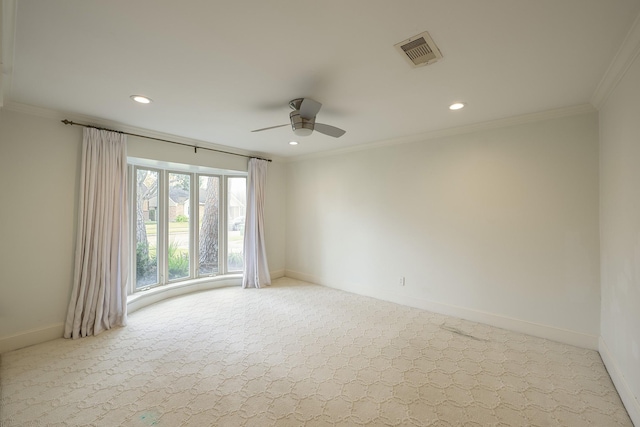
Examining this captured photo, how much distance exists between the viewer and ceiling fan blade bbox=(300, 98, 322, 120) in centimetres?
225

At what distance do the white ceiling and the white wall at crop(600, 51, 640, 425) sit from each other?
32 centimetres

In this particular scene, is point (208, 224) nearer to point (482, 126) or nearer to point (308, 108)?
point (308, 108)

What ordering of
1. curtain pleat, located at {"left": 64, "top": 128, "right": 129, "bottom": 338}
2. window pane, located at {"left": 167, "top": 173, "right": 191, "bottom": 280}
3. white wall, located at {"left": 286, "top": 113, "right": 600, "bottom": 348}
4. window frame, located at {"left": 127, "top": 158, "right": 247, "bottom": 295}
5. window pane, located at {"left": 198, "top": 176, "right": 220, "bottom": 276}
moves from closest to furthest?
white wall, located at {"left": 286, "top": 113, "right": 600, "bottom": 348}, curtain pleat, located at {"left": 64, "top": 128, "right": 129, "bottom": 338}, window frame, located at {"left": 127, "top": 158, "right": 247, "bottom": 295}, window pane, located at {"left": 167, "top": 173, "right": 191, "bottom": 280}, window pane, located at {"left": 198, "top": 176, "right": 220, "bottom": 276}

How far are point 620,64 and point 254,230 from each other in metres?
4.55

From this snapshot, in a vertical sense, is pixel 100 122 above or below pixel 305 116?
above

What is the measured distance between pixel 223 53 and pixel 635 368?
3.48m

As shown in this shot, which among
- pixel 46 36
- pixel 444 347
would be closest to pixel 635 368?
pixel 444 347

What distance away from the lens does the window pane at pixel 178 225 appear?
14.3 ft

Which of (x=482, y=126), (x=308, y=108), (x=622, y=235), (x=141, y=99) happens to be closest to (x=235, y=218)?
(x=141, y=99)

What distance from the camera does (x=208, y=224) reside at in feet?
15.6

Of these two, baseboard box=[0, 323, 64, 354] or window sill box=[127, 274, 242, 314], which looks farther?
window sill box=[127, 274, 242, 314]

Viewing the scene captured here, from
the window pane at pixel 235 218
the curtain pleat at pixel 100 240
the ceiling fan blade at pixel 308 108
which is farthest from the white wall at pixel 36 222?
the ceiling fan blade at pixel 308 108

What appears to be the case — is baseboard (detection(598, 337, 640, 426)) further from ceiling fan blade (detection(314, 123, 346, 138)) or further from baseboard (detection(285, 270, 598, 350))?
ceiling fan blade (detection(314, 123, 346, 138))

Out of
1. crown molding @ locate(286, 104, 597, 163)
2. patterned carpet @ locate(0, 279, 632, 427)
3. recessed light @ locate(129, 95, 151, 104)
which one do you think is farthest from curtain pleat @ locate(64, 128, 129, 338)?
crown molding @ locate(286, 104, 597, 163)
